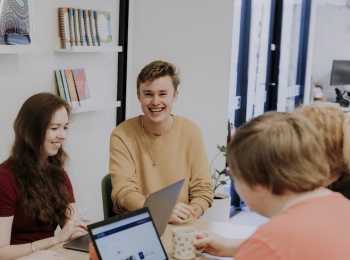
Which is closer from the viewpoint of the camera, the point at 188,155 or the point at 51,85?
the point at 188,155

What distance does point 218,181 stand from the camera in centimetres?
412

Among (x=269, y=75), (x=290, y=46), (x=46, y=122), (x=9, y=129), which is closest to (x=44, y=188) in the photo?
(x=46, y=122)

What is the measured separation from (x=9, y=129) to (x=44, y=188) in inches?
41.5

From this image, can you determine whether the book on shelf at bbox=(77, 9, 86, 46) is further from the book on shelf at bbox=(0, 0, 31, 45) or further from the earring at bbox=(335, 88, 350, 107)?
the earring at bbox=(335, 88, 350, 107)

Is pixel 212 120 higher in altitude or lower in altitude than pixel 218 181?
higher

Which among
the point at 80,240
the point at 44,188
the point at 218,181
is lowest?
the point at 218,181

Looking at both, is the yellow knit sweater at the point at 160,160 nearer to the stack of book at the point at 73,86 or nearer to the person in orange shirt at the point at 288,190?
the stack of book at the point at 73,86

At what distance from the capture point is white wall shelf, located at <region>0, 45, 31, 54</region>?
2.79m

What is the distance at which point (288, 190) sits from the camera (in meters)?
1.20

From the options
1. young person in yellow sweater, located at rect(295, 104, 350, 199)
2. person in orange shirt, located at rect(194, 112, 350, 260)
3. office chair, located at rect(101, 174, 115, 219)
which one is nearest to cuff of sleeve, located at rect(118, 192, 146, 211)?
office chair, located at rect(101, 174, 115, 219)

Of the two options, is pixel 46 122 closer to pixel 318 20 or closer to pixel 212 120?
pixel 212 120

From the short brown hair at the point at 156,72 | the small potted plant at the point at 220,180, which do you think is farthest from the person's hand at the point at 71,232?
the small potted plant at the point at 220,180

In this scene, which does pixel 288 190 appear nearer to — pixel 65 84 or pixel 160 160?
pixel 160 160

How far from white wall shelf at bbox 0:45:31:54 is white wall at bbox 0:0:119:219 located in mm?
98
